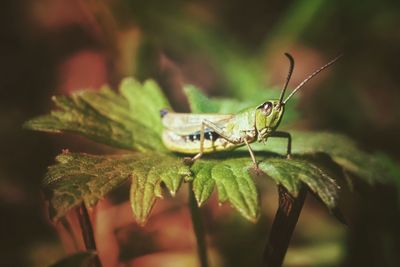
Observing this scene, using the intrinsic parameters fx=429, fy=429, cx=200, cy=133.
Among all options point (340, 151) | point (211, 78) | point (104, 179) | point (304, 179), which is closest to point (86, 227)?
point (104, 179)

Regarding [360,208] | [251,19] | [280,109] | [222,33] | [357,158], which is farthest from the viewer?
[251,19]

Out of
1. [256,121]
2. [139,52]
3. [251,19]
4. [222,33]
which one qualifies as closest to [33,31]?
[139,52]

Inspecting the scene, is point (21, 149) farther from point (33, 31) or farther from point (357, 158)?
point (357, 158)

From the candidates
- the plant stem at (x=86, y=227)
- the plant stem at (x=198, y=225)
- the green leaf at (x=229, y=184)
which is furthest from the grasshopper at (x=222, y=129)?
the plant stem at (x=86, y=227)

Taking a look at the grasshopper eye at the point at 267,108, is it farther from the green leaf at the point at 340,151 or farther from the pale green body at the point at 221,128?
the green leaf at the point at 340,151

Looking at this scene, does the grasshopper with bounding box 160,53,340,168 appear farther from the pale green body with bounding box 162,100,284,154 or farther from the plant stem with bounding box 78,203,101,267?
the plant stem with bounding box 78,203,101,267
